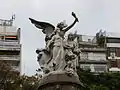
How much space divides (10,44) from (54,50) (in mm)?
35926

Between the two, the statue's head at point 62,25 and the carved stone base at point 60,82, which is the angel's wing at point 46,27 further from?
the carved stone base at point 60,82

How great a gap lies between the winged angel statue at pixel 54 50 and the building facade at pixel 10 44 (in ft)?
92.7

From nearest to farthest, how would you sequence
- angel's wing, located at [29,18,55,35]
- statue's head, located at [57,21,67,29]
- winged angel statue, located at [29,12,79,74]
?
winged angel statue, located at [29,12,79,74]
statue's head, located at [57,21,67,29]
angel's wing, located at [29,18,55,35]

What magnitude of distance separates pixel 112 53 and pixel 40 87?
38.5m

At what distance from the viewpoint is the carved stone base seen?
11.7 m

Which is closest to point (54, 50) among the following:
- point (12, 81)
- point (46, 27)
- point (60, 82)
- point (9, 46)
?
point (46, 27)

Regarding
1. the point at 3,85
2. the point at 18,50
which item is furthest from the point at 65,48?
the point at 18,50

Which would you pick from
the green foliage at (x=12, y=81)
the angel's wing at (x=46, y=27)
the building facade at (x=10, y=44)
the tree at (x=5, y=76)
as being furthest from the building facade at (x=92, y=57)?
the angel's wing at (x=46, y=27)

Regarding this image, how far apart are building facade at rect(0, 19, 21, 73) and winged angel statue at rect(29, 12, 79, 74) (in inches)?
1112

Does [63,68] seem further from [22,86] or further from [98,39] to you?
[98,39]

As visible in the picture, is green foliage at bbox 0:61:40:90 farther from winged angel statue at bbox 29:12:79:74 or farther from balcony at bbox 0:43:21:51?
balcony at bbox 0:43:21:51

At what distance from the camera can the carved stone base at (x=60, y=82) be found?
1170 centimetres

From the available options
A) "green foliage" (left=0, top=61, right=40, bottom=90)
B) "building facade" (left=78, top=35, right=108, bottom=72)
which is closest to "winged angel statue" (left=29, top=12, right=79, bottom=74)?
"green foliage" (left=0, top=61, right=40, bottom=90)

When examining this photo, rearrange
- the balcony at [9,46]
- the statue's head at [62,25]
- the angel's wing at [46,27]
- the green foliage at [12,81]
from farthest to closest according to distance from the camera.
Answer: the balcony at [9,46] → the green foliage at [12,81] → the angel's wing at [46,27] → the statue's head at [62,25]
